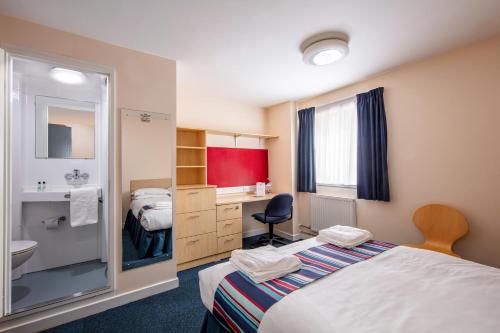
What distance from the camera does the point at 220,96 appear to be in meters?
3.75

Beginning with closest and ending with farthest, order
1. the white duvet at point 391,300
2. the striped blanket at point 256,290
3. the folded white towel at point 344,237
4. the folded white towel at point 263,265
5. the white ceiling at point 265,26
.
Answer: the white duvet at point 391,300 < the striped blanket at point 256,290 < the folded white towel at point 263,265 < the white ceiling at point 265,26 < the folded white towel at point 344,237

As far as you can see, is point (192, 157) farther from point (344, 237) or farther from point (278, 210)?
point (344, 237)

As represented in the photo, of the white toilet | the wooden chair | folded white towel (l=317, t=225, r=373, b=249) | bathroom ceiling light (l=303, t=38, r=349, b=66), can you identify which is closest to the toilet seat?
the white toilet

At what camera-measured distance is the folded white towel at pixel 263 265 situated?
4.43ft

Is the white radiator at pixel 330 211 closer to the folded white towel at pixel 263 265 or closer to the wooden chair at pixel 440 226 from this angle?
the wooden chair at pixel 440 226

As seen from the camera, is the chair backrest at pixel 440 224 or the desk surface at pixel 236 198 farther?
the desk surface at pixel 236 198

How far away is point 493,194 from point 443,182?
375 millimetres

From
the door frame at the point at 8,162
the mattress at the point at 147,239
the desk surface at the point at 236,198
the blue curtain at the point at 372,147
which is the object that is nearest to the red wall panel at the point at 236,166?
the desk surface at the point at 236,198

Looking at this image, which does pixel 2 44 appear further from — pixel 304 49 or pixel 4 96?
pixel 304 49

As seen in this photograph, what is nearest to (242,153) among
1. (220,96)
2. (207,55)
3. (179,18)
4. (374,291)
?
(220,96)

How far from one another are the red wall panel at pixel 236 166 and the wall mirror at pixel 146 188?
136cm

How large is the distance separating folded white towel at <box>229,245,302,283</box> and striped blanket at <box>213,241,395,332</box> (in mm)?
29

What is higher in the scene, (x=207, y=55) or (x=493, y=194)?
(x=207, y=55)

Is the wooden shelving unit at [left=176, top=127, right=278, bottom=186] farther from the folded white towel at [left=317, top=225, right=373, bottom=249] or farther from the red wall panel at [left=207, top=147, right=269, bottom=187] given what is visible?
the folded white towel at [left=317, top=225, right=373, bottom=249]
